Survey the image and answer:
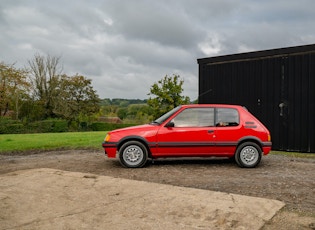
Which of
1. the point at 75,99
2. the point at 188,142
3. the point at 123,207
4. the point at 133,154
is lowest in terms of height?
the point at 123,207

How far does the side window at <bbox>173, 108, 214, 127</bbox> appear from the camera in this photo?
7.66 metres

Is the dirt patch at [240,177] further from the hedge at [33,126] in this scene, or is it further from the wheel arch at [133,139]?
the hedge at [33,126]

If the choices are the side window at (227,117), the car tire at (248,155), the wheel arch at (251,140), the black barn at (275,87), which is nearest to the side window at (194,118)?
the side window at (227,117)

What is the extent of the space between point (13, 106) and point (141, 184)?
3632 cm

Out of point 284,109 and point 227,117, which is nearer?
point 227,117

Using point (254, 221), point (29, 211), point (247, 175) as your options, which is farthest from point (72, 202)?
point (247, 175)

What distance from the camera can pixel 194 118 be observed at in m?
7.70

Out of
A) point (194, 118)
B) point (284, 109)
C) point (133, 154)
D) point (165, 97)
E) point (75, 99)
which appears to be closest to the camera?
point (133, 154)

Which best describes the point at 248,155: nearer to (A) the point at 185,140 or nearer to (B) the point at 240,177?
(B) the point at 240,177

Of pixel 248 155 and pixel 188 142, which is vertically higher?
pixel 188 142

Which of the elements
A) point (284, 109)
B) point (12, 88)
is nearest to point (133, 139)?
point (284, 109)

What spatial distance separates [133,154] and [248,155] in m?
2.70

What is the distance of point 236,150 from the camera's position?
7.54 meters

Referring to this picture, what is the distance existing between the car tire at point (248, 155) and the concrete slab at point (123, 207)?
2.68m
